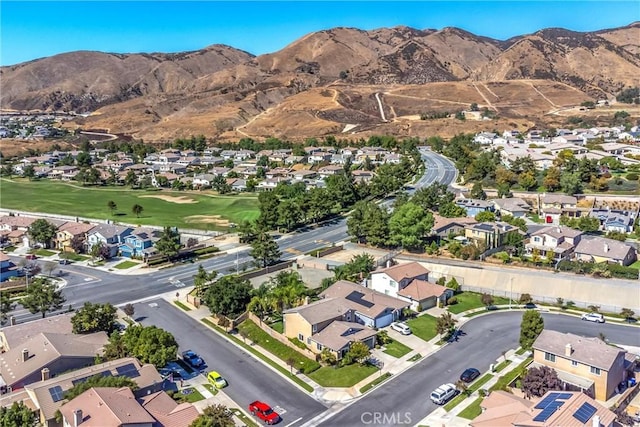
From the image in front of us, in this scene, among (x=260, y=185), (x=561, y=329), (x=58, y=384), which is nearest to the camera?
A: (x=58, y=384)

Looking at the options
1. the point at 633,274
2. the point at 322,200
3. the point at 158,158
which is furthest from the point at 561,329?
the point at 158,158

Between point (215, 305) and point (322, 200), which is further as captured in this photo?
point (322, 200)

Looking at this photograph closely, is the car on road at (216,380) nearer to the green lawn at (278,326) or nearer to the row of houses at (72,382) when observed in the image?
the row of houses at (72,382)

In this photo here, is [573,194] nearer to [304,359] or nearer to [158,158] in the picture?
[304,359]

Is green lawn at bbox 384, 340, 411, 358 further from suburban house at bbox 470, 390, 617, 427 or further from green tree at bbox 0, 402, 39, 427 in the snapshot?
green tree at bbox 0, 402, 39, 427

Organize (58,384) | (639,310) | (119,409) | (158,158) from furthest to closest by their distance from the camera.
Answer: (158,158)
(639,310)
(58,384)
(119,409)

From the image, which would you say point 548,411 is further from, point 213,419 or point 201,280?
point 201,280

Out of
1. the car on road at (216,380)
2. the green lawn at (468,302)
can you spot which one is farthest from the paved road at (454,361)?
the car on road at (216,380)

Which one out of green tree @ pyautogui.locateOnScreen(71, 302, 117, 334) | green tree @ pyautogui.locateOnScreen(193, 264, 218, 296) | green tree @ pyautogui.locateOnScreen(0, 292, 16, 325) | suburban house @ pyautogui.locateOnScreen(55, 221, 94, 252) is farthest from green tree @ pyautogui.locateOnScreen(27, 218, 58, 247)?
green tree @ pyautogui.locateOnScreen(71, 302, 117, 334)
